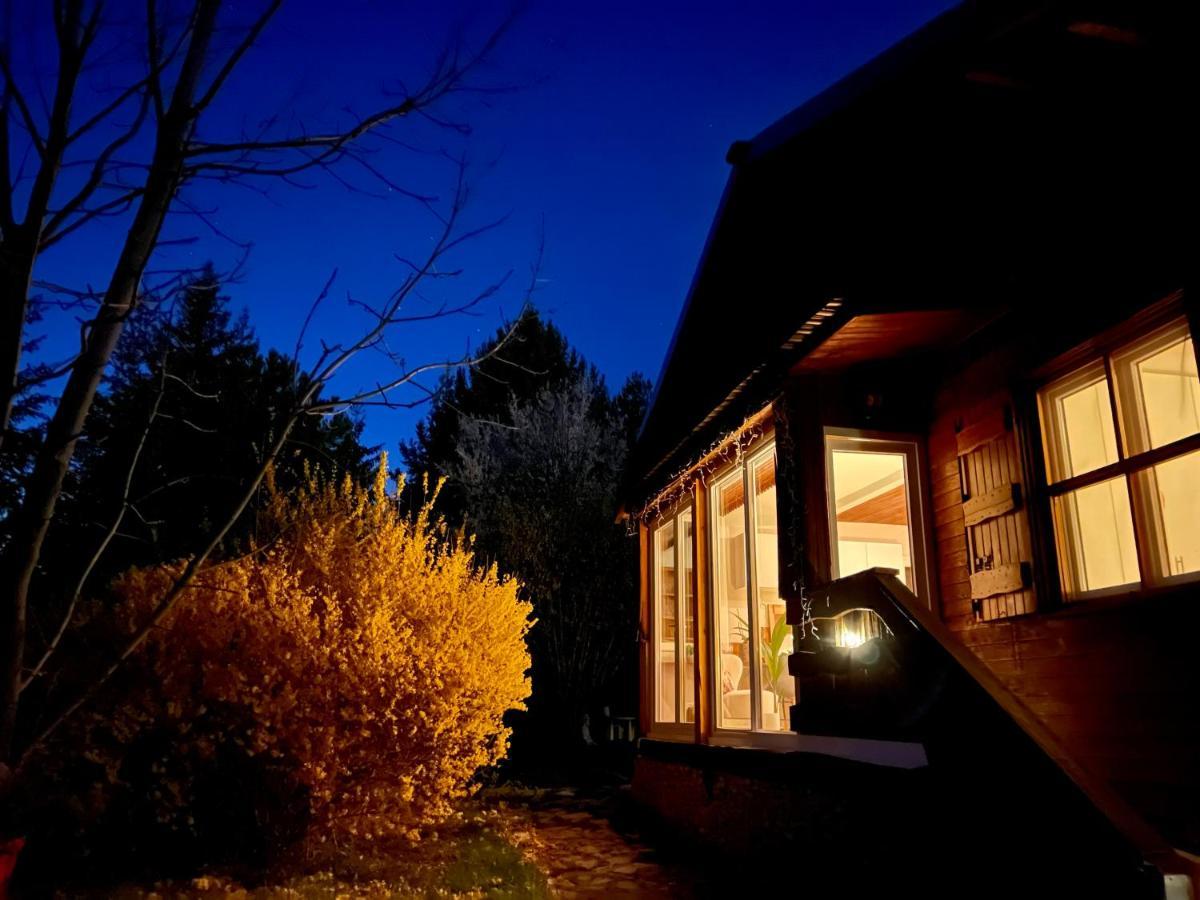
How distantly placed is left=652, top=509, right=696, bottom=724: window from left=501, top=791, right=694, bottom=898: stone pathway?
1.27 meters

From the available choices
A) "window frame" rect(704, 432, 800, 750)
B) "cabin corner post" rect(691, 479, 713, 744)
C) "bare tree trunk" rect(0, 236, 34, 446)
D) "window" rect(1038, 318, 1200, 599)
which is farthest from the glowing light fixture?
"bare tree trunk" rect(0, 236, 34, 446)

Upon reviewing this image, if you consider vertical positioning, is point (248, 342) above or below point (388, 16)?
above

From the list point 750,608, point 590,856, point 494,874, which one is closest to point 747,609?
point 750,608

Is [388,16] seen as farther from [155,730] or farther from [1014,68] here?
[155,730]

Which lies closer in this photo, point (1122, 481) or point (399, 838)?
point (1122, 481)

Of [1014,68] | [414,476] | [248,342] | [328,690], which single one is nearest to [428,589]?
[328,690]

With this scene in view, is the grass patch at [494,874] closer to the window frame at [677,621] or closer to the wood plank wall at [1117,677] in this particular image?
the window frame at [677,621]

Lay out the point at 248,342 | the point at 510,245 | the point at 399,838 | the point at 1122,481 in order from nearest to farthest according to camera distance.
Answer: the point at 1122,481 < the point at 510,245 < the point at 399,838 < the point at 248,342

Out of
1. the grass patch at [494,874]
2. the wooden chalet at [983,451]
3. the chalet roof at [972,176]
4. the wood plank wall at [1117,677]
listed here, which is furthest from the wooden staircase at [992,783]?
the grass patch at [494,874]

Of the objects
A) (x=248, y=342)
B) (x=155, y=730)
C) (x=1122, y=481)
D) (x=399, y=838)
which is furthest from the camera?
Result: (x=248, y=342)

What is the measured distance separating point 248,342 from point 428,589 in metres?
14.7

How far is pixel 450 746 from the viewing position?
19.6 ft

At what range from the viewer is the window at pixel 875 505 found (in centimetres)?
525

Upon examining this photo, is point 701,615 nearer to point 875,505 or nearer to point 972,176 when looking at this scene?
point 875,505
